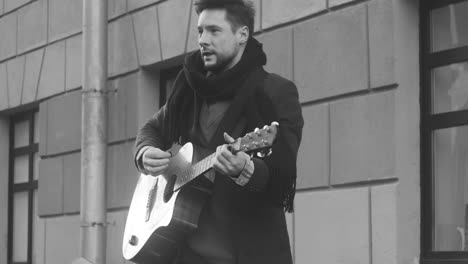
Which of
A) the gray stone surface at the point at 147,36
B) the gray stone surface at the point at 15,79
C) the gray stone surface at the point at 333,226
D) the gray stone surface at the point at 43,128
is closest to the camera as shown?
the gray stone surface at the point at 333,226

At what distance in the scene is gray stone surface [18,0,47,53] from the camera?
11211mm

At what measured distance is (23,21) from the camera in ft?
38.1

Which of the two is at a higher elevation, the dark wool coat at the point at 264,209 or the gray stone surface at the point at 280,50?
the gray stone surface at the point at 280,50

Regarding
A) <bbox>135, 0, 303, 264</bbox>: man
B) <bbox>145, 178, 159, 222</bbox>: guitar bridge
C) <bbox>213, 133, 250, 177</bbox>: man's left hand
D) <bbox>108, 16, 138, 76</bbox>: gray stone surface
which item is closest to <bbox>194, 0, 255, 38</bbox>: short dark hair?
<bbox>135, 0, 303, 264</bbox>: man

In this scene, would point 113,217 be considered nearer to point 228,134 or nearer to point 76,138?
point 76,138

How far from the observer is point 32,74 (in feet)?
37.4

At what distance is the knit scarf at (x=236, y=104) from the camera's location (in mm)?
3807

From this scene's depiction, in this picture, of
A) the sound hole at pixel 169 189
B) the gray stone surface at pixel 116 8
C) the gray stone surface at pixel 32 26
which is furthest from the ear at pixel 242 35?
the gray stone surface at pixel 32 26

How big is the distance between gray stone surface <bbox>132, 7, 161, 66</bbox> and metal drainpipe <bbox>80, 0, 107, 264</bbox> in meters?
0.37

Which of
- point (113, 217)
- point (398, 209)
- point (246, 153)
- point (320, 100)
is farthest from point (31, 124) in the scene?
point (246, 153)

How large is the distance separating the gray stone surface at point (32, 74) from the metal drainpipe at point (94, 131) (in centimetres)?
141

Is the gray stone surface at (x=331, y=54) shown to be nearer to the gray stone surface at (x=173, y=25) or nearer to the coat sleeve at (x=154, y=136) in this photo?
the gray stone surface at (x=173, y=25)

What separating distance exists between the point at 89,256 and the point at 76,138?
1358 mm

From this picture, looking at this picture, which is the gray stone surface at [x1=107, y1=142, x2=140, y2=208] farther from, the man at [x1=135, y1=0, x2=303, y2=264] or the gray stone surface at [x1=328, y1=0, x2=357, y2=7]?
the man at [x1=135, y1=0, x2=303, y2=264]
